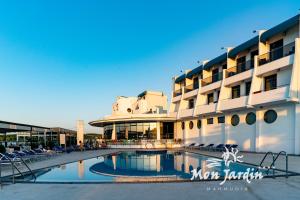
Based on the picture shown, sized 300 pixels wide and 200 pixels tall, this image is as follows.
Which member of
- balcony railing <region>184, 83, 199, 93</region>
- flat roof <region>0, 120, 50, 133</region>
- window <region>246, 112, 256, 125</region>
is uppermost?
balcony railing <region>184, 83, 199, 93</region>

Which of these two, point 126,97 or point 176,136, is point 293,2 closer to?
point 176,136

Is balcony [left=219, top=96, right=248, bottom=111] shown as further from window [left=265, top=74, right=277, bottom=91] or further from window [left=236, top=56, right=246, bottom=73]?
window [left=236, top=56, right=246, bottom=73]

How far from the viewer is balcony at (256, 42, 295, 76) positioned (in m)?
16.0

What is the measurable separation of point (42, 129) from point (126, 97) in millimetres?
17252

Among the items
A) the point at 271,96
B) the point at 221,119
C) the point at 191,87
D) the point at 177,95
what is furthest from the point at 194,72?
the point at 271,96

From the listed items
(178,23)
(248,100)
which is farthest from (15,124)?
(248,100)

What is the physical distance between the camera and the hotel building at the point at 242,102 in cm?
1630

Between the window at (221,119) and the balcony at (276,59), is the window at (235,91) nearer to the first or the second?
the window at (221,119)

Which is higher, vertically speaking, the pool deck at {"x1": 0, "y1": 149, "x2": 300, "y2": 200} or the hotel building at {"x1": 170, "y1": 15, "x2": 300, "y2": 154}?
the hotel building at {"x1": 170, "y1": 15, "x2": 300, "y2": 154}

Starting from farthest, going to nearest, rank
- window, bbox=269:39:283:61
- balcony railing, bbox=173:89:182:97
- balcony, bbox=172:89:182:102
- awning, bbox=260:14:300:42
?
balcony railing, bbox=173:89:182:97 < balcony, bbox=172:89:182:102 < window, bbox=269:39:283:61 < awning, bbox=260:14:300:42

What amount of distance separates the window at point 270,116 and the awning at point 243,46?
19.2ft

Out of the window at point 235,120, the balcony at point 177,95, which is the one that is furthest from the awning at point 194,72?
the window at point 235,120

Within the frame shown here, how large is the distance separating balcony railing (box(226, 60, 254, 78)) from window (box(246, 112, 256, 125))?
3900mm

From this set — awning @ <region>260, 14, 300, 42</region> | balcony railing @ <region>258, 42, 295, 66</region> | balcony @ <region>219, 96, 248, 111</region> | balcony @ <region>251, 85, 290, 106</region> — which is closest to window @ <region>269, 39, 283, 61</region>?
balcony railing @ <region>258, 42, 295, 66</region>
